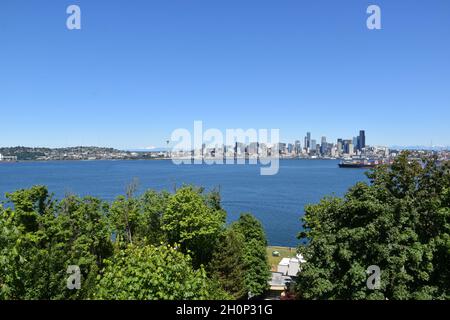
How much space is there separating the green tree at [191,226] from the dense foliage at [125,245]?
63 mm

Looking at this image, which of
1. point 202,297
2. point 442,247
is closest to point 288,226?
point 442,247

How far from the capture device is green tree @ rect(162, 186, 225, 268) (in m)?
24.0

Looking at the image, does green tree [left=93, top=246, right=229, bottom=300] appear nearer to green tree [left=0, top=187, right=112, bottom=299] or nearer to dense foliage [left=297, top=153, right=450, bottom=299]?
dense foliage [left=297, top=153, right=450, bottom=299]

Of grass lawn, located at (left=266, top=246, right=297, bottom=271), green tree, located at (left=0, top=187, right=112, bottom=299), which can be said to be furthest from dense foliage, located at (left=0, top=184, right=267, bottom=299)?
grass lawn, located at (left=266, top=246, right=297, bottom=271)

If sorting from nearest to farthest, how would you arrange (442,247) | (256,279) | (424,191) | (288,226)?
1. (442,247)
2. (424,191)
3. (256,279)
4. (288,226)

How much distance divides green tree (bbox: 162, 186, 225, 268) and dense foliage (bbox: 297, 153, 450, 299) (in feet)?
34.1

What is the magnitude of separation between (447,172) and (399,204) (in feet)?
10.2

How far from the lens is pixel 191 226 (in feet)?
79.2

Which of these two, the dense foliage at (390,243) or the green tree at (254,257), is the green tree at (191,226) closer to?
the green tree at (254,257)

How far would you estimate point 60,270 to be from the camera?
14.5m

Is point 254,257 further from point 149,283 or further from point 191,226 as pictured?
point 149,283

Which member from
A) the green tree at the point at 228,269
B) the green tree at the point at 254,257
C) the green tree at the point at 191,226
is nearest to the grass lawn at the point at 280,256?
the green tree at the point at 254,257

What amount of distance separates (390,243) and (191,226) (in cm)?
1422

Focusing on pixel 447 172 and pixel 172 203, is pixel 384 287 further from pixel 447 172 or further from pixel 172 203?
pixel 172 203
